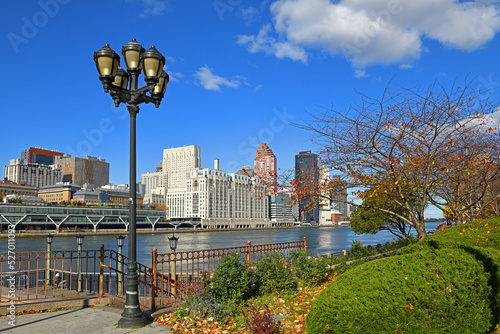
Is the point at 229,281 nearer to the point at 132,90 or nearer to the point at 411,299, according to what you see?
the point at 411,299

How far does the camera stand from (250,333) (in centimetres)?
620

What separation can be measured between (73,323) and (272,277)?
460cm

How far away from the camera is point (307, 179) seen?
38.8ft

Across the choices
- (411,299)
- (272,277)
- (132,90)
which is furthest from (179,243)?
(411,299)

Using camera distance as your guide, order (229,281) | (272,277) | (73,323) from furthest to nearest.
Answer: (272,277) → (229,281) → (73,323)

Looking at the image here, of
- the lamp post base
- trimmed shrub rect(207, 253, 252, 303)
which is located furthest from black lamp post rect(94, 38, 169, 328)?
trimmed shrub rect(207, 253, 252, 303)

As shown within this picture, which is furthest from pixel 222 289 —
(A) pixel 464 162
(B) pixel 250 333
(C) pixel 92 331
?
(A) pixel 464 162

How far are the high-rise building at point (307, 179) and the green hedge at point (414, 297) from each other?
5.39 meters

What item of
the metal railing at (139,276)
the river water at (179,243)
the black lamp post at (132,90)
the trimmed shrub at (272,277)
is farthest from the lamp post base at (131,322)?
the river water at (179,243)

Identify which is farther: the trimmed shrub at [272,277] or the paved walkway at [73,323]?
the trimmed shrub at [272,277]

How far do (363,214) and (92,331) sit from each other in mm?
32583

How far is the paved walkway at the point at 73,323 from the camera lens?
7.24 m

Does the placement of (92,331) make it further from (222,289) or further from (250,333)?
(250,333)

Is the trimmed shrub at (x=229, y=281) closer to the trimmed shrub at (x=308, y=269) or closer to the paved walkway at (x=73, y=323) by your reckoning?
the paved walkway at (x=73, y=323)
